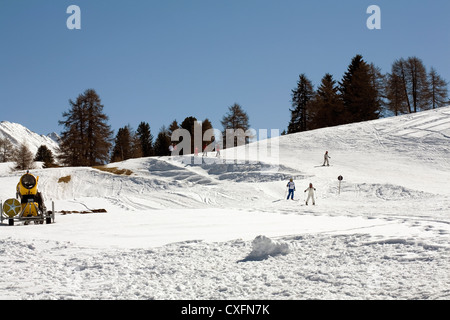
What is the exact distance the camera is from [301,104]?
236 feet

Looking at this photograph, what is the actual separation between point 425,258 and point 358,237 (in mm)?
2593

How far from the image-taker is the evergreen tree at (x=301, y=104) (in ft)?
235

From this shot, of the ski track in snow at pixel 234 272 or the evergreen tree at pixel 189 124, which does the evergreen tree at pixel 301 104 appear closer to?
the evergreen tree at pixel 189 124

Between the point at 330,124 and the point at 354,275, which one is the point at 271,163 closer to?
the point at 354,275

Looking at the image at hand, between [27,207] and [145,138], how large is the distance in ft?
217

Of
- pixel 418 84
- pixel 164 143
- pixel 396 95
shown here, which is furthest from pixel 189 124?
pixel 418 84

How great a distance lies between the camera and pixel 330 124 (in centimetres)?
6512

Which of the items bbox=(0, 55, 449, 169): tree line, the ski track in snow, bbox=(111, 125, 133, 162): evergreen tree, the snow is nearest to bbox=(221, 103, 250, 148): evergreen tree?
bbox=(0, 55, 449, 169): tree line

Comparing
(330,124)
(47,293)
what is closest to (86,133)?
(330,124)

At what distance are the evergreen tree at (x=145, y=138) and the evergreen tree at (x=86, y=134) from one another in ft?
83.8

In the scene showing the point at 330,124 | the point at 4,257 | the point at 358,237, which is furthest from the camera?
the point at 330,124

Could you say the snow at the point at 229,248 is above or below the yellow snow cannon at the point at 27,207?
below

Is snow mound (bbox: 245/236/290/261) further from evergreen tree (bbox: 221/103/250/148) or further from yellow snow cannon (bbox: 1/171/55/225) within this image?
evergreen tree (bbox: 221/103/250/148)

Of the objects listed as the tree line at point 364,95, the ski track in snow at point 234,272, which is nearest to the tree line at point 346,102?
the tree line at point 364,95
